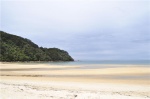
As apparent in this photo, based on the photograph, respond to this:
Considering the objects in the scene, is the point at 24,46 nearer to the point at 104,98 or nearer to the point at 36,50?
the point at 36,50

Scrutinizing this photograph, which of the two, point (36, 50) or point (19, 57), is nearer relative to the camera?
point (19, 57)

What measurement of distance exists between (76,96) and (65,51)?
540ft

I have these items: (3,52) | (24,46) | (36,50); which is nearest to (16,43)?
(24,46)

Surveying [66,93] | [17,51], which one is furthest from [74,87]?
[17,51]

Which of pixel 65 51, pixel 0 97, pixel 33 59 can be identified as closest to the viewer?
pixel 0 97

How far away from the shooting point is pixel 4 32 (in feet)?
419

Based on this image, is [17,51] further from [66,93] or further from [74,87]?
[66,93]

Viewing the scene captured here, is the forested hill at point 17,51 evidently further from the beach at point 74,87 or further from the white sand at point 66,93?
the white sand at point 66,93

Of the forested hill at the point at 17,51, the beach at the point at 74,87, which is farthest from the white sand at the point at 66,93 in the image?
the forested hill at the point at 17,51

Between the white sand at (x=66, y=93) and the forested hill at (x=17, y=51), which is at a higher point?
the forested hill at (x=17, y=51)

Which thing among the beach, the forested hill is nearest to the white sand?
the beach

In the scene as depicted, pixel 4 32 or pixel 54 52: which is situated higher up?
pixel 4 32

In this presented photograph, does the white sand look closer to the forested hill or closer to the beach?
the beach

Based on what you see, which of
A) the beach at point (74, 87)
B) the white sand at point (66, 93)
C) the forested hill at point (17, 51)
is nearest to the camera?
the white sand at point (66, 93)
